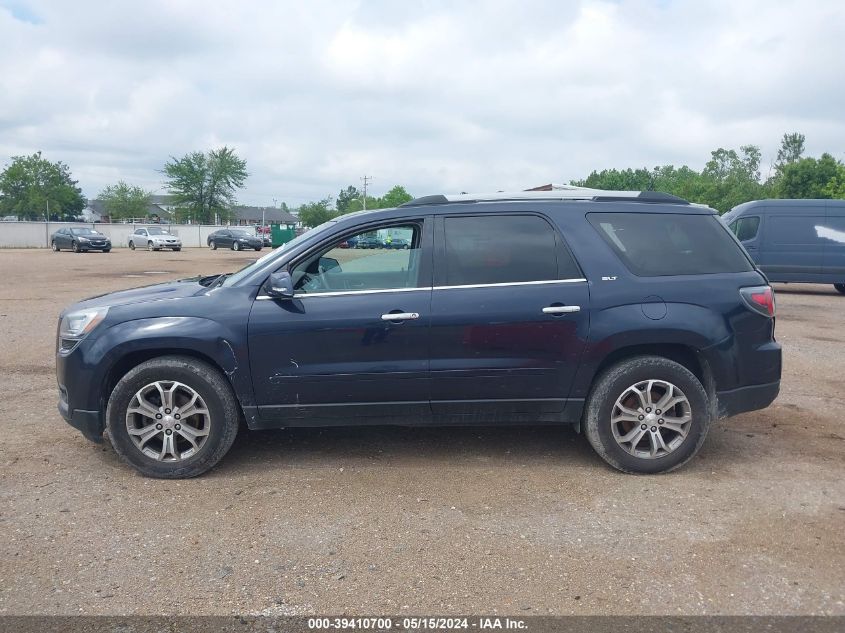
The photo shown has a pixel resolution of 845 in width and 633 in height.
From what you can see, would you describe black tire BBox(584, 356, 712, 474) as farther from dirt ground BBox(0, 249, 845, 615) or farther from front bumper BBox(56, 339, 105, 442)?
front bumper BBox(56, 339, 105, 442)

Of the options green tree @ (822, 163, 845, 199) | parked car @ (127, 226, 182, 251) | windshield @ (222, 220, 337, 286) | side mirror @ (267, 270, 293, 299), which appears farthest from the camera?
green tree @ (822, 163, 845, 199)

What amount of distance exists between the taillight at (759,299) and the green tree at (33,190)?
294 feet

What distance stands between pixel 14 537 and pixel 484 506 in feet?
8.29

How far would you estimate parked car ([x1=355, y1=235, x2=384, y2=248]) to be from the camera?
467 cm

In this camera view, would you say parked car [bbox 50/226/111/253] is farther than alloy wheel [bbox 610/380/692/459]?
Yes

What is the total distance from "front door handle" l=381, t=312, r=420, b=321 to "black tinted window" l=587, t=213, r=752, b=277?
1395 millimetres

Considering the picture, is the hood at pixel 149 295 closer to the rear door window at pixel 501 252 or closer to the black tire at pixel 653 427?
the rear door window at pixel 501 252

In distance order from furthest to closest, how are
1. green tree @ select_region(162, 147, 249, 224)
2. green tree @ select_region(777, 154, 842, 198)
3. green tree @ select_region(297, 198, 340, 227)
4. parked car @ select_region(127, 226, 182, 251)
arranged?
green tree @ select_region(297, 198, 340, 227) → green tree @ select_region(162, 147, 249, 224) → green tree @ select_region(777, 154, 842, 198) → parked car @ select_region(127, 226, 182, 251)

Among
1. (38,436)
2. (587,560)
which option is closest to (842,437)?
(587,560)

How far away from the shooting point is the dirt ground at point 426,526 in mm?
3061

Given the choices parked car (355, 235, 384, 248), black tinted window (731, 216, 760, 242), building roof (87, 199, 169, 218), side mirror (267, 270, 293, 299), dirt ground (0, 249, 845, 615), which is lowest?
dirt ground (0, 249, 845, 615)

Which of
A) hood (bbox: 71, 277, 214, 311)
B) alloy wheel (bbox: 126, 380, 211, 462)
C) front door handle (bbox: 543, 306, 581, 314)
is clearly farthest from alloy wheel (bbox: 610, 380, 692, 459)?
hood (bbox: 71, 277, 214, 311)

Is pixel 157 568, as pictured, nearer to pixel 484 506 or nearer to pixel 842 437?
pixel 484 506

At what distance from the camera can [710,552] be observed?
3.45 meters
